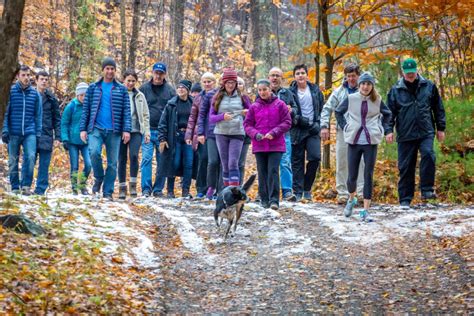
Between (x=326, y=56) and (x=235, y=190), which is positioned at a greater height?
(x=326, y=56)

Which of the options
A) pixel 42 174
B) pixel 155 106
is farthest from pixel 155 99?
pixel 42 174

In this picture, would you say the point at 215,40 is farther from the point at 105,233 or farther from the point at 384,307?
the point at 384,307

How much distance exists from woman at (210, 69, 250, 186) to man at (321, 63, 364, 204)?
1418mm

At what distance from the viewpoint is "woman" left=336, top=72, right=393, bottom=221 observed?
9.35m

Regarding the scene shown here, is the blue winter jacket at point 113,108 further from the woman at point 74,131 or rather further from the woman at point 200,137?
the woman at point 200,137

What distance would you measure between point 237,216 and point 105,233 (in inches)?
70.6

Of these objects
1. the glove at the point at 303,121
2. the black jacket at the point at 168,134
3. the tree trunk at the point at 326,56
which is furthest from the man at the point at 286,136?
the tree trunk at the point at 326,56

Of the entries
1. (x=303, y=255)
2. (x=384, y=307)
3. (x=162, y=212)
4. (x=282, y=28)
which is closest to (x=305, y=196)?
(x=162, y=212)

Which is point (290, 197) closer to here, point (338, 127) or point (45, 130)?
point (338, 127)

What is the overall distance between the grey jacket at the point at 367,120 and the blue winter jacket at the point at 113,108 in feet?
12.6

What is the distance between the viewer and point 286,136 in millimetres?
11742

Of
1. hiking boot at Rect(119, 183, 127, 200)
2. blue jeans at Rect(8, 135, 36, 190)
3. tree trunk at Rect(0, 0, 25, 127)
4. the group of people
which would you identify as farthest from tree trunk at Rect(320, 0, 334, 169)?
tree trunk at Rect(0, 0, 25, 127)

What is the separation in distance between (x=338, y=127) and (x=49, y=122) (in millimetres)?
5405

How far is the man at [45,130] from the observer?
38.1ft
